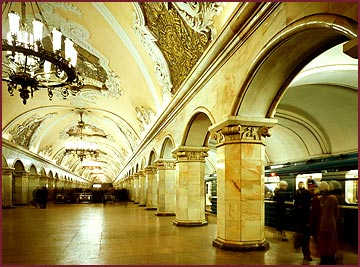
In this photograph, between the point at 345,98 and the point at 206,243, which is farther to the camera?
the point at 345,98

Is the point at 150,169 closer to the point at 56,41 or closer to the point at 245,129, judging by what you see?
the point at 56,41

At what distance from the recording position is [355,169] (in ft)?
24.2

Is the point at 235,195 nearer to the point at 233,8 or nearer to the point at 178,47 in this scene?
the point at 233,8

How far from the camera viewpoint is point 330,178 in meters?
8.17

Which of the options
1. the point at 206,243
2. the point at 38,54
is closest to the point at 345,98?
the point at 206,243

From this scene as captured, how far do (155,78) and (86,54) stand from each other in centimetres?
320

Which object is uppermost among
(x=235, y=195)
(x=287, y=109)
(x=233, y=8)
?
(x=233, y=8)

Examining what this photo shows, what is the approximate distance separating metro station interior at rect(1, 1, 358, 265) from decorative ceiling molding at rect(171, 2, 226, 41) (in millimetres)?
31

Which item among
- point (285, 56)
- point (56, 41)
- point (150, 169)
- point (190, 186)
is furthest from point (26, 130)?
point (285, 56)

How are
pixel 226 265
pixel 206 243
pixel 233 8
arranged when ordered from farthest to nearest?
pixel 206 243 → pixel 233 8 → pixel 226 265

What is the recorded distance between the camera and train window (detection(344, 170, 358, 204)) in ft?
24.1

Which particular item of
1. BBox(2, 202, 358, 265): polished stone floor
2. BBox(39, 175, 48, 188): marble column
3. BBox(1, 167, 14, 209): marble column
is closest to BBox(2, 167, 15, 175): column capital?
BBox(1, 167, 14, 209): marble column

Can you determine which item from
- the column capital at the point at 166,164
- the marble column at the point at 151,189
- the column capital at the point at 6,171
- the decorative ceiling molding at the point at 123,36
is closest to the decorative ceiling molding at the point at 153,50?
the decorative ceiling molding at the point at 123,36

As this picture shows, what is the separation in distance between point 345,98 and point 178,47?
5.25 m
